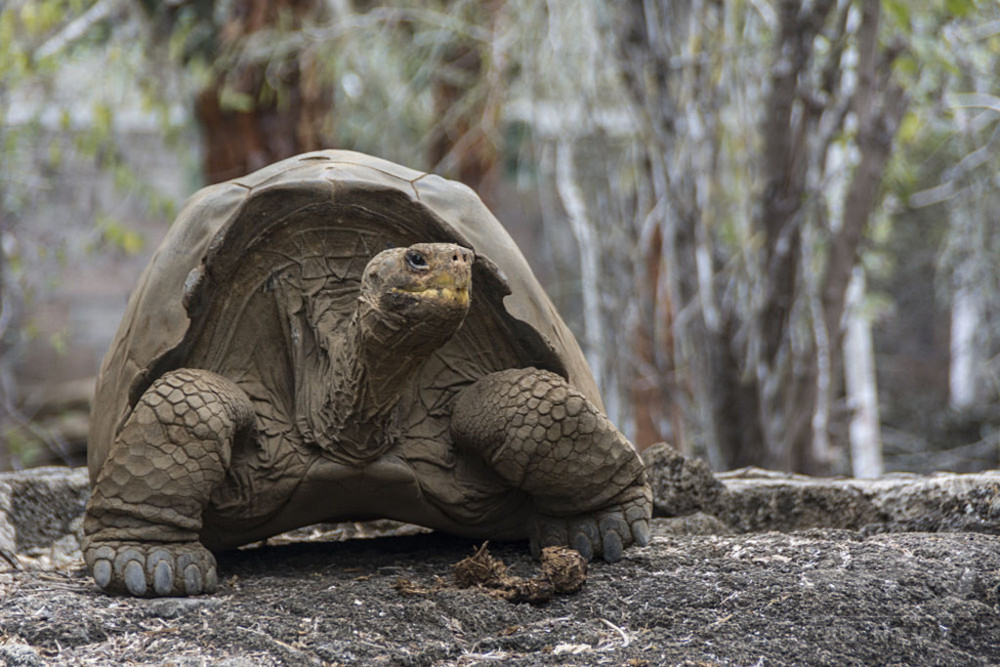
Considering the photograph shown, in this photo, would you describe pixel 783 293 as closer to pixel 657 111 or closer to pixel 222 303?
pixel 657 111

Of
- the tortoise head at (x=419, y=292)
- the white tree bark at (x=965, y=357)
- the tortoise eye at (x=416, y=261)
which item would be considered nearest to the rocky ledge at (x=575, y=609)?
the tortoise head at (x=419, y=292)

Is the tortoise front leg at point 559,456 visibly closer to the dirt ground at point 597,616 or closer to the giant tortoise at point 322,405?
the giant tortoise at point 322,405

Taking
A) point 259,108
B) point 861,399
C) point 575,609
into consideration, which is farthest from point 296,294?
point 861,399

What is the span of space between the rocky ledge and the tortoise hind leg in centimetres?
8

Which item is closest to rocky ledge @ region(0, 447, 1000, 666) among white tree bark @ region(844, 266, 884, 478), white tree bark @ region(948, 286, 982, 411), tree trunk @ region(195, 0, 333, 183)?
tree trunk @ region(195, 0, 333, 183)

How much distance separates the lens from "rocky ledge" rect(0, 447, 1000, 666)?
200cm

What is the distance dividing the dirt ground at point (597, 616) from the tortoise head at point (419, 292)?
526mm

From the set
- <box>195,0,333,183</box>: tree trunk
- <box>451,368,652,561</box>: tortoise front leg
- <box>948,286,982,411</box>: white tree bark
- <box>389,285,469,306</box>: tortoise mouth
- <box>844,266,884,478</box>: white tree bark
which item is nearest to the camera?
<box>389,285,469,306</box>: tortoise mouth

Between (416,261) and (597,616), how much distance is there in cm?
75

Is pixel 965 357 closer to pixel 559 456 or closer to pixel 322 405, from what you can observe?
pixel 559 456

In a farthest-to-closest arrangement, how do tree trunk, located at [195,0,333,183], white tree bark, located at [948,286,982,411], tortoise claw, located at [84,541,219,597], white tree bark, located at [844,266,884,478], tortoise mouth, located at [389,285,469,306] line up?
1. white tree bark, located at [948,286,982,411]
2. white tree bark, located at [844,266,884,478]
3. tree trunk, located at [195,0,333,183]
4. tortoise claw, located at [84,541,219,597]
5. tortoise mouth, located at [389,285,469,306]

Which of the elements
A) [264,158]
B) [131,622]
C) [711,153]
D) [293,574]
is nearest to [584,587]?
[293,574]

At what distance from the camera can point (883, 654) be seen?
1997mm

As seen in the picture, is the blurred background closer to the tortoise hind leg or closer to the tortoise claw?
the tortoise hind leg
